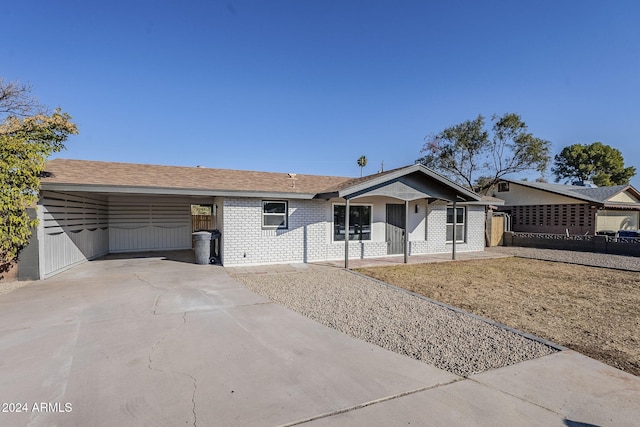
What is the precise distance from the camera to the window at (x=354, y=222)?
12094 millimetres

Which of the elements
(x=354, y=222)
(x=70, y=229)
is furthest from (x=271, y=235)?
(x=70, y=229)

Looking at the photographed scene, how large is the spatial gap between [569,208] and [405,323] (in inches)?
794

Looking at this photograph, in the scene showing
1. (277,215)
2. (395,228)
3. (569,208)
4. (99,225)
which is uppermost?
(569,208)

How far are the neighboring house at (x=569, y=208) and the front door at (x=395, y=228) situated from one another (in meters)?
13.1

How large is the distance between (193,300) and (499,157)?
91.4 feet

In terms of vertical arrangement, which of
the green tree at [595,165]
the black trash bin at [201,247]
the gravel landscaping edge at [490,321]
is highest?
the green tree at [595,165]

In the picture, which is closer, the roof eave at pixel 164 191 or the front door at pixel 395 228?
the roof eave at pixel 164 191

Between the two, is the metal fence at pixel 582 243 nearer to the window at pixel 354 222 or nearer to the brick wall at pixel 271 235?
the window at pixel 354 222

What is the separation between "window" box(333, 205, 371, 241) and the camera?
12094 mm

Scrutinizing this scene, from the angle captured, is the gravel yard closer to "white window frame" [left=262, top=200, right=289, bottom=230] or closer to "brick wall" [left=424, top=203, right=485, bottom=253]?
"white window frame" [left=262, top=200, right=289, bottom=230]

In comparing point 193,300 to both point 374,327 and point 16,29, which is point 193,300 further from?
point 16,29

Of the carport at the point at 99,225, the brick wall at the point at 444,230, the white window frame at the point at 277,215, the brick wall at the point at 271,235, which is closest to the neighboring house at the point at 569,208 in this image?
the brick wall at the point at 444,230

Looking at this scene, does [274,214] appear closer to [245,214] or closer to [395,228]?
[245,214]

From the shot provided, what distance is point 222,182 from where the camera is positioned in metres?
11.2
